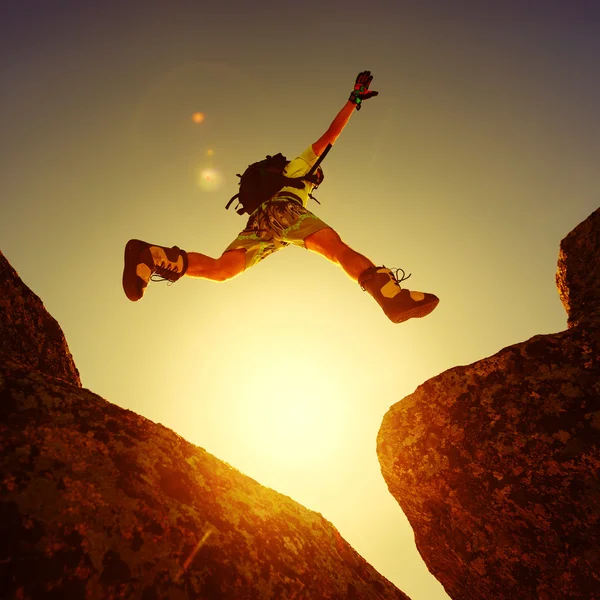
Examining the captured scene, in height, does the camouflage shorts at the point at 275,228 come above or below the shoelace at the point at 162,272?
above

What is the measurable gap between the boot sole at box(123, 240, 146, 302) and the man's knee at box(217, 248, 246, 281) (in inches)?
39.6

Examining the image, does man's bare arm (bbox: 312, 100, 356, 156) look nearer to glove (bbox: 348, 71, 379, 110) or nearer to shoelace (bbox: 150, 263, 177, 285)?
glove (bbox: 348, 71, 379, 110)

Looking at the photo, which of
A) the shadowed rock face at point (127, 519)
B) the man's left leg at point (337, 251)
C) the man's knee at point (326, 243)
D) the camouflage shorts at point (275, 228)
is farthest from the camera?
the camouflage shorts at point (275, 228)

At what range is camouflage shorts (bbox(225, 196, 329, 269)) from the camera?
15.5 ft

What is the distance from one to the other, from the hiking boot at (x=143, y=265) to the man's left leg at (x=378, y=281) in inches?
66.9

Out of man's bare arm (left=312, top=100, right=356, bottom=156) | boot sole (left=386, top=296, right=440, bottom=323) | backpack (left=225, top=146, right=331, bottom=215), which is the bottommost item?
boot sole (left=386, top=296, right=440, bottom=323)

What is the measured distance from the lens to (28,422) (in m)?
1.79

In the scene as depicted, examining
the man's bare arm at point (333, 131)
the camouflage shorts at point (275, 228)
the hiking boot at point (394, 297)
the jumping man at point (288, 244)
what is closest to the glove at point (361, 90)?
the jumping man at point (288, 244)

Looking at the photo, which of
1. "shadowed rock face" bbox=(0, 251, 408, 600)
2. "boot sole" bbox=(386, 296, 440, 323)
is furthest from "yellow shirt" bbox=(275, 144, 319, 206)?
"shadowed rock face" bbox=(0, 251, 408, 600)

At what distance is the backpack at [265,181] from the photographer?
528cm

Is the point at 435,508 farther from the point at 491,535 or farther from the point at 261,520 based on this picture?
the point at 261,520

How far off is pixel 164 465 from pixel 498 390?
105 inches

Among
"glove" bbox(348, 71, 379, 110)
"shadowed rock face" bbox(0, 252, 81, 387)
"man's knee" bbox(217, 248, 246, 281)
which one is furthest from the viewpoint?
"glove" bbox(348, 71, 379, 110)

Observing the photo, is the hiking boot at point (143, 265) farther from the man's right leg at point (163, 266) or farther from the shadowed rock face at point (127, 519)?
the shadowed rock face at point (127, 519)
